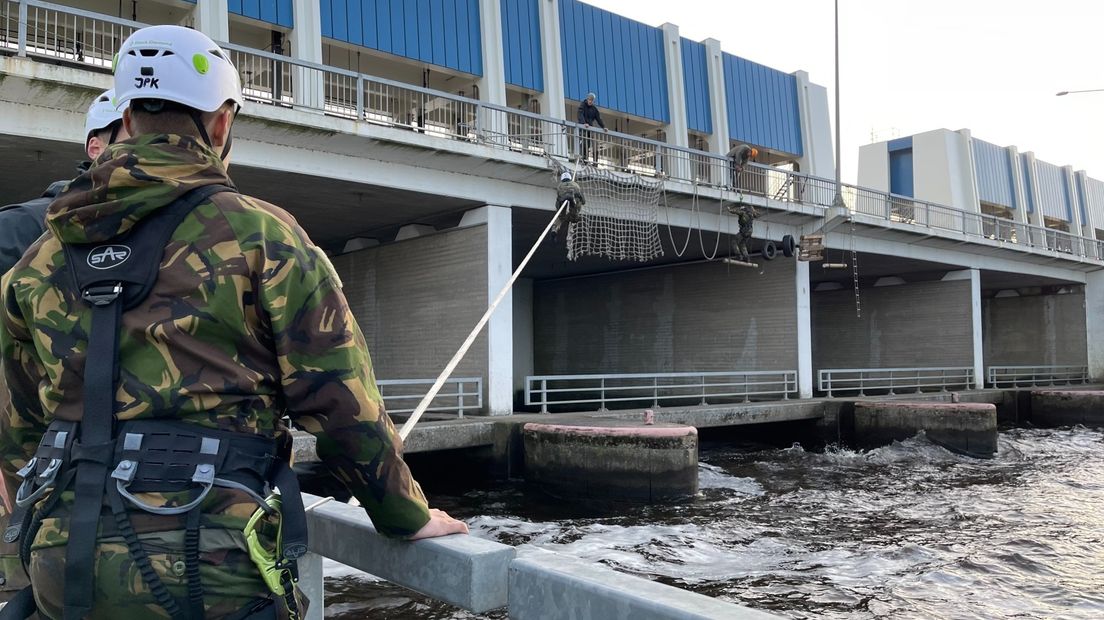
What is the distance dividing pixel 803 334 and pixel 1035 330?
63.0ft

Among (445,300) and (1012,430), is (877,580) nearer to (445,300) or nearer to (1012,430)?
(445,300)

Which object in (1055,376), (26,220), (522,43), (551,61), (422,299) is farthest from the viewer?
(1055,376)

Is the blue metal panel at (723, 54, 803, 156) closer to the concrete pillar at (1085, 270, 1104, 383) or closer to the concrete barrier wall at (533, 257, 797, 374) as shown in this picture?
the concrete barrier wall at (533, 257, 797, 374)

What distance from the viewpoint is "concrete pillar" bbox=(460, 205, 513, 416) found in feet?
46.5

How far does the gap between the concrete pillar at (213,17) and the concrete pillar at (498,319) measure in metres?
5.25

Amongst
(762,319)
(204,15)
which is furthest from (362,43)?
(762,319)

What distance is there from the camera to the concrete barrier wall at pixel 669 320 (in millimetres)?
21000

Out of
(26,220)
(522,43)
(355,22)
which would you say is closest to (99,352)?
(26,220)

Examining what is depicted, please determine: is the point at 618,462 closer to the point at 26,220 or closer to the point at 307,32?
the point at 26,220

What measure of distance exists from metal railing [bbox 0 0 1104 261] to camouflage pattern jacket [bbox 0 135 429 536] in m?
9.84

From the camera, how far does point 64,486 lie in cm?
135

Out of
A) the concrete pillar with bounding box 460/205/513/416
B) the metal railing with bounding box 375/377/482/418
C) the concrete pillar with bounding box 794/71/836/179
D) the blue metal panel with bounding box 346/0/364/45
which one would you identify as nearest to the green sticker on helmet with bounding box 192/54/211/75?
the metal railing with bounding box 375/377/482/418

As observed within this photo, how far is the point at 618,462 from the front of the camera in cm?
1116

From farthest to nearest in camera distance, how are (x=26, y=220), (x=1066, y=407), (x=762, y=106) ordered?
(x=762, y=106), (x=1066, y=407), (x=26, y=220)
